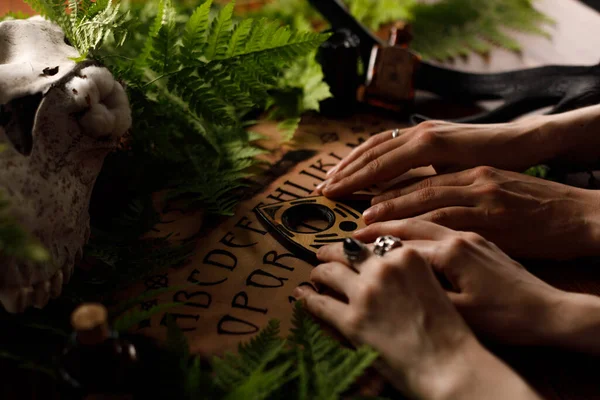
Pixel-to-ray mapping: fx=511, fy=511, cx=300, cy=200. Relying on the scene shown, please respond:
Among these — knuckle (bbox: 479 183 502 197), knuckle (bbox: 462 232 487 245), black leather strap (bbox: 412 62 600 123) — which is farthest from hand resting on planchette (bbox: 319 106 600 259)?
black leather strap (bbox: 412 62 600 123)

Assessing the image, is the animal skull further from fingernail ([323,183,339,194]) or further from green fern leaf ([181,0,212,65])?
fingernail ([323,183,339,194])

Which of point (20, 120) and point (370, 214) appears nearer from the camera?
point (20, 120)

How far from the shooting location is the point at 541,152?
1334 mm

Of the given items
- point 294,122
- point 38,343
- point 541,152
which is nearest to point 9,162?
point 38,343

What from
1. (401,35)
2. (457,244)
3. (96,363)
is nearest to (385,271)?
(457,244)

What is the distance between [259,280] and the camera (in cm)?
112

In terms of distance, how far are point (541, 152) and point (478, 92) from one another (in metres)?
0.51

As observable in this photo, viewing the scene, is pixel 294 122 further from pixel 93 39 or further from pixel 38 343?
pixel 38 343

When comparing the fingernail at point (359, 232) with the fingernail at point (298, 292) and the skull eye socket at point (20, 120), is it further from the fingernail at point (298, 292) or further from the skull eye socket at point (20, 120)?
the skull eye socket at point (20, 120)

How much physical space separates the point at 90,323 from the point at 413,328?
509 mm

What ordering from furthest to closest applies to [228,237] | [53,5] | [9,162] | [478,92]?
[478,92] → [228,237] → [53,5] → [9,162]

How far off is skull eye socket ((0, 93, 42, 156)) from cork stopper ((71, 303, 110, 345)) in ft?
1.03

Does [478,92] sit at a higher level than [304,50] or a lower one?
lower

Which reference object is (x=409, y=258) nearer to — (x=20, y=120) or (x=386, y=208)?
(x=386, y=208)
